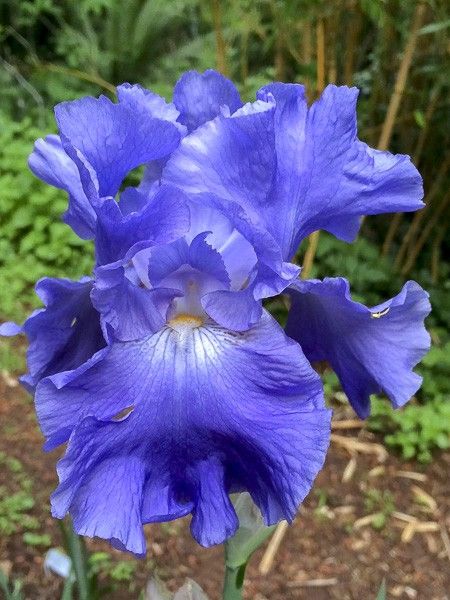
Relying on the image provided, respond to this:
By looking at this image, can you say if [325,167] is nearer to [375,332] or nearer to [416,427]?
[375,332]

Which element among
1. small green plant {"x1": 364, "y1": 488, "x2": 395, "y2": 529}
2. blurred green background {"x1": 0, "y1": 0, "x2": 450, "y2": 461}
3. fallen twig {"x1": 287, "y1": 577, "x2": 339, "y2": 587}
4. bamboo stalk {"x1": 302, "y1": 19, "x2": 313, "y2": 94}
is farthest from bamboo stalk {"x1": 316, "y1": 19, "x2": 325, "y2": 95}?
fallen twig {"x1": 287, "y1": 577, "x2": 339, "y2": 587}

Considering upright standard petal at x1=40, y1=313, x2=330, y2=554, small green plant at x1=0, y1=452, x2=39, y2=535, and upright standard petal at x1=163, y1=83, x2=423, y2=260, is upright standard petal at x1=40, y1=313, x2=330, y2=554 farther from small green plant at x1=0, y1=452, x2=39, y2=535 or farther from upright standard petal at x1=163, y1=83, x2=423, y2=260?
small green plant at x1=0, y1=452, x2=39, y2=535

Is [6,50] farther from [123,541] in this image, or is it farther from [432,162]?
[123,541]

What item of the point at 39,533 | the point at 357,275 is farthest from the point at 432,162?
the point at 39,533

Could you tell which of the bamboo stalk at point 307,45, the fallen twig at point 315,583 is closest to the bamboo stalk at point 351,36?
the bamboo stalk at point 307,45

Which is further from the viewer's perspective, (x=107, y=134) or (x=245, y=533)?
(x=245, y=533)

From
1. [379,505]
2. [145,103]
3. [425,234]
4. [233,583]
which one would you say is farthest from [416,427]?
[145,103]

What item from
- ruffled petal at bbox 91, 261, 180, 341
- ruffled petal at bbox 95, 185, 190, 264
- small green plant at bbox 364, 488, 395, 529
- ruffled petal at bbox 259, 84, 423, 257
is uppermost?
ruffled petal at bbox 259, 84, 423, 257
